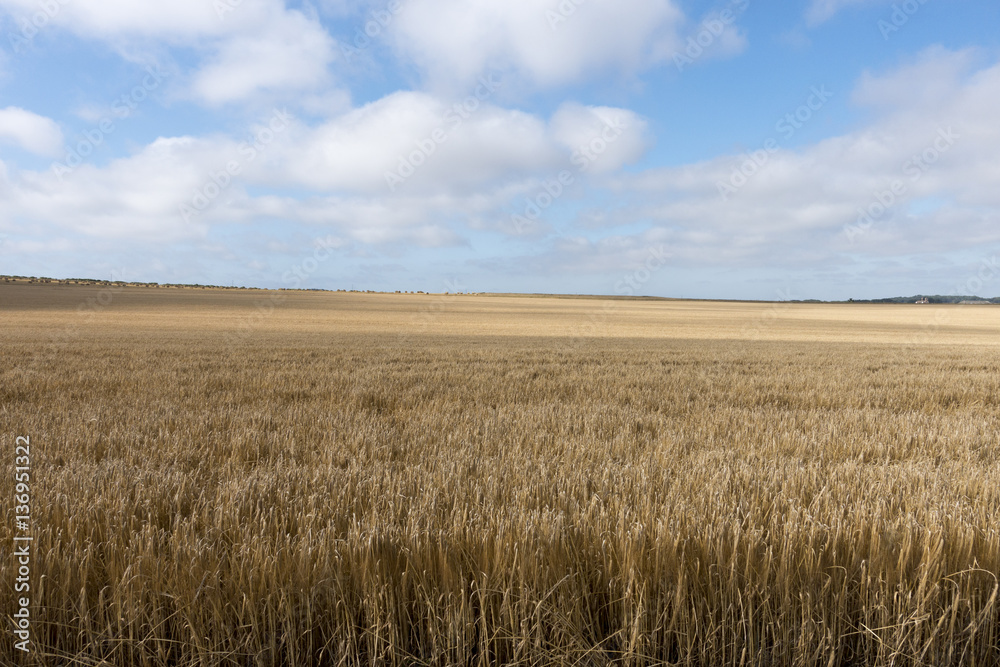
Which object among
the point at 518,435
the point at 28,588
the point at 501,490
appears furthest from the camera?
the point at 518,435

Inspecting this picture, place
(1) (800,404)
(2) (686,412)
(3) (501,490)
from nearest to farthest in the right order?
(3) (501,490)
(2) (686,412)
(1) (800,404)

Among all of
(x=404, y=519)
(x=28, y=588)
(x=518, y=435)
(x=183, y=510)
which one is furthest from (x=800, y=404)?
(x=28, y=588)

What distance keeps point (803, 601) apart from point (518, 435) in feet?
11.5

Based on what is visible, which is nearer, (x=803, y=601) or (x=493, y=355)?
(x=803, y=601)

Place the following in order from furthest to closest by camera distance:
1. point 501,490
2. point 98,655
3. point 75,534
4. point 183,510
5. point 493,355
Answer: point 493,355 → point 501,490 → point 183,510 → point 75,534 → point 98,655

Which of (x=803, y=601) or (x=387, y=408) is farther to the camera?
(x=387, y=408)

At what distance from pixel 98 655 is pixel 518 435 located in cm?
400

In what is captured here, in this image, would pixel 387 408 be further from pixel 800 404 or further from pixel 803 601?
pixel 800 404

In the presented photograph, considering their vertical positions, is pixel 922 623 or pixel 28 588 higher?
pixel 28 588

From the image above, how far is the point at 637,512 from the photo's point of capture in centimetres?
300

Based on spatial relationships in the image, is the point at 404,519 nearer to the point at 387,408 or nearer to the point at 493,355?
the point at 387,408

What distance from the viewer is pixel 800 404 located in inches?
340

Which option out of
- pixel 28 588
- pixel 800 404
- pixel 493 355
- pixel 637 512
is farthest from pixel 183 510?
pixel 493 355

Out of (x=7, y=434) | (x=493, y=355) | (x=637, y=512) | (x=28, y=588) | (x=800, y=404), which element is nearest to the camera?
(x=28, y=588)
